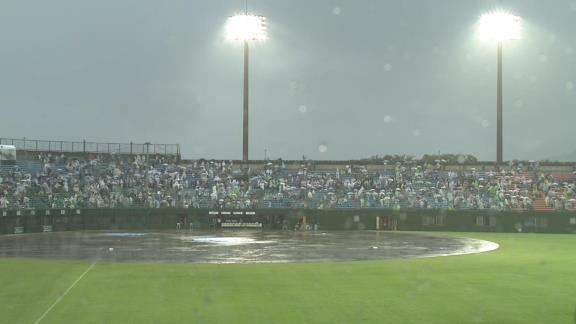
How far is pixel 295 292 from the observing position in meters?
19.5

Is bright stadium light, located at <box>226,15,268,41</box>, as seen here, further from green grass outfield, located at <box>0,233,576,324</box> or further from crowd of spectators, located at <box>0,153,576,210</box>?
green grass outfield, located at <box>0,233,576,324</box>

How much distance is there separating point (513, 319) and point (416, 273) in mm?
8534

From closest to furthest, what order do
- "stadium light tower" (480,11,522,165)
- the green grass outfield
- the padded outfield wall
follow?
the green grass outfield, the padded outfield wall, "stadium light tower" (480,11,522,165)

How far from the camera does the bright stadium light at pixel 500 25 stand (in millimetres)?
61959

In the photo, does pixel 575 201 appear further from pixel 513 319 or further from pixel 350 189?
pixel 513 319

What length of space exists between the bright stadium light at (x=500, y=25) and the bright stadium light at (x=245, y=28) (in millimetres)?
22189

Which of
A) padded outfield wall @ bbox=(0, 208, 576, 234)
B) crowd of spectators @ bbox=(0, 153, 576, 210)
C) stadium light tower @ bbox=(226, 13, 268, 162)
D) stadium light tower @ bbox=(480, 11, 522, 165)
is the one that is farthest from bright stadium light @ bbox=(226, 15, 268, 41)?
stadium light tower @ bbox=(480, 11, 522, 165)

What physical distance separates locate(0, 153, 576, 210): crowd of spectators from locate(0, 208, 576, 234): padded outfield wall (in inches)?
38.5

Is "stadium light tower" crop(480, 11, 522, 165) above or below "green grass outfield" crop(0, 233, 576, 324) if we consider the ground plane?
above

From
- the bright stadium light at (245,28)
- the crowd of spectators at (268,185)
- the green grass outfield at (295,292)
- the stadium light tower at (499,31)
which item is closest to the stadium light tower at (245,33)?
the bright stadium light at (245,28)

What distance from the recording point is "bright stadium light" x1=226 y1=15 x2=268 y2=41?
63.5m

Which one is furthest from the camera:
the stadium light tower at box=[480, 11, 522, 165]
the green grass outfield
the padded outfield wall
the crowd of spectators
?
the stadium light tower at box=[480, 11, 522, 165]

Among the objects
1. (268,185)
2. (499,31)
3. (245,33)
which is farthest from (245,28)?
(499,31)

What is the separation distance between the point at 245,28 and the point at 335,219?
21916 millimetres
